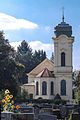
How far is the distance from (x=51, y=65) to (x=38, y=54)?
45.8m

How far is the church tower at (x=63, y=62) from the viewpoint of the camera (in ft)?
276

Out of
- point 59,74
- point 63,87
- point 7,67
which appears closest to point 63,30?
point 59,74

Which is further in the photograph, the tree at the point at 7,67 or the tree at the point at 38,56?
the tree at the point at 38,56

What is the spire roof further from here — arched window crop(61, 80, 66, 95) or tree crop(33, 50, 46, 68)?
tree crop(33, 50, 46, 68)

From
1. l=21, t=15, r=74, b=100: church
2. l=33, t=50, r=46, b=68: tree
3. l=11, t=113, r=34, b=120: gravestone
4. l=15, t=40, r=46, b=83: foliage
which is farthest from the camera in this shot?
l=33, t=50, r=46, b=68: tree

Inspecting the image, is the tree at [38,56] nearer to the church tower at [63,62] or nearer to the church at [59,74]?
the church at [59,74]

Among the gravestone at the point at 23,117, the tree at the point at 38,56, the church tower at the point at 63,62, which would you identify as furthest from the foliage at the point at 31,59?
the gravestone at the point at 23,117

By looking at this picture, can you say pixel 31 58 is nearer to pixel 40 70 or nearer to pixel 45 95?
pixel 40 70

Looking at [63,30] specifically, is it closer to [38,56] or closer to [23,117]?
[38,56]

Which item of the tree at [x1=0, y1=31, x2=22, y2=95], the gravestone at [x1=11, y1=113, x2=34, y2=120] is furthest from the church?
the gravestone at [x1=11, y1=113, x2=34, y2=120]

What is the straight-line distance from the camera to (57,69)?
8481cm

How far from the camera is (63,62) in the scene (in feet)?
279

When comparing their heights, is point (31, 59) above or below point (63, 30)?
above

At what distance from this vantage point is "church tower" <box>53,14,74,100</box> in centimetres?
8400
